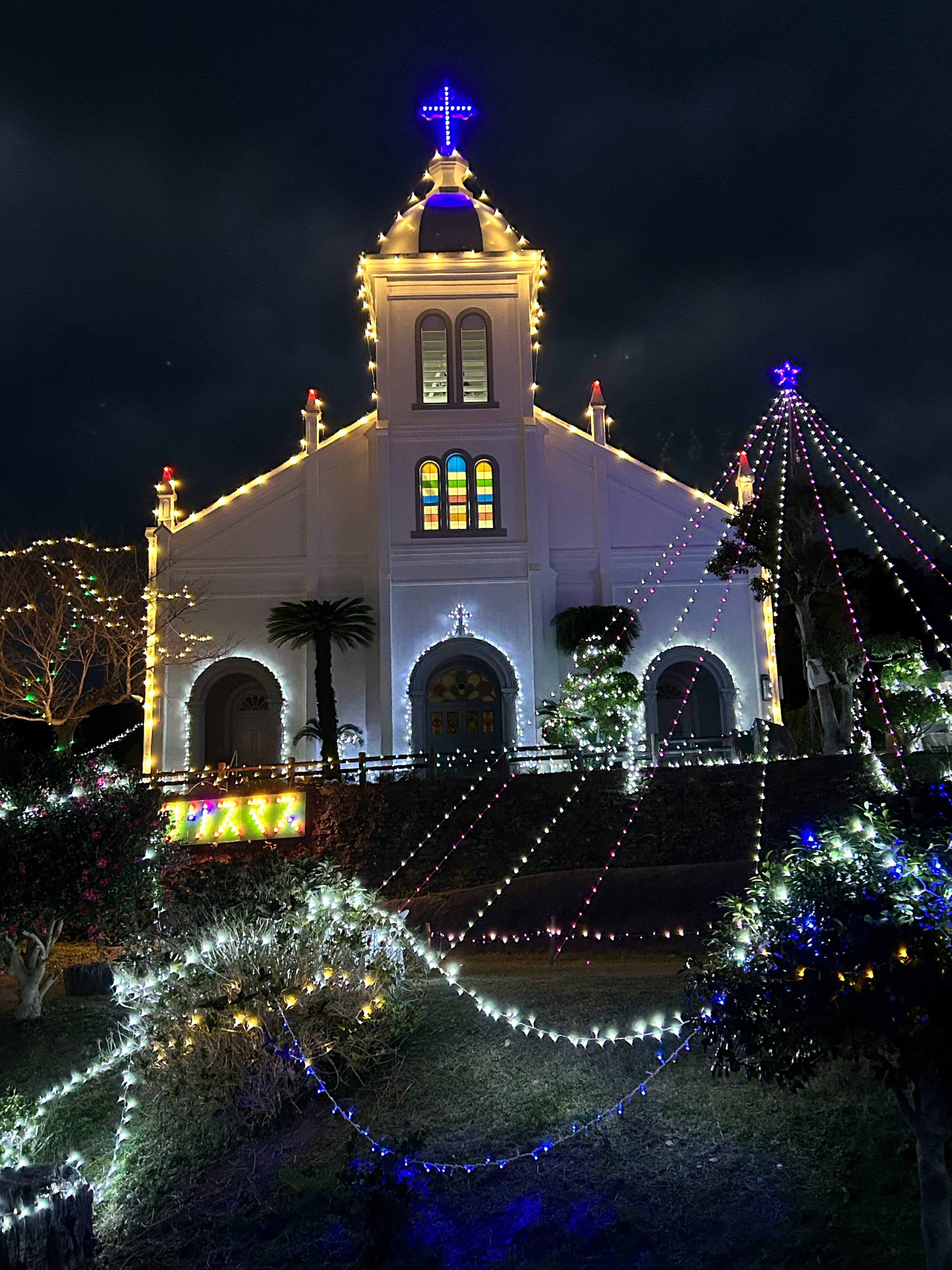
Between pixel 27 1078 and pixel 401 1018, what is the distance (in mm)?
4019

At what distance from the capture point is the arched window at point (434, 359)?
93.4 ft

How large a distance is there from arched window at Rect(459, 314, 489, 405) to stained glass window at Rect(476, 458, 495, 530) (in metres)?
1.95

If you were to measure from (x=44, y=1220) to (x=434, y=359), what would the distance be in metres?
24.2

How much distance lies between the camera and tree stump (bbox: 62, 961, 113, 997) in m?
13.5

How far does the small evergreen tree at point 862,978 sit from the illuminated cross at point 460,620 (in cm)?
2038

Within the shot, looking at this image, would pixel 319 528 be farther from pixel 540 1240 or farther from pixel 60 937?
pixel 540 1240

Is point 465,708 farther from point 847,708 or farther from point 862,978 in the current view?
point 862,978

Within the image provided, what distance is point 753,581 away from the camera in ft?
78.6

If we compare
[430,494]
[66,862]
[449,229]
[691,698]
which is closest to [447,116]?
[449,229]

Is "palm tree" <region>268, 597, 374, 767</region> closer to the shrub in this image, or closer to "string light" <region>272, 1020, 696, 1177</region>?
the shrub

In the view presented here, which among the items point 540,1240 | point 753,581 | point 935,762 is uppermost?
point 753,581

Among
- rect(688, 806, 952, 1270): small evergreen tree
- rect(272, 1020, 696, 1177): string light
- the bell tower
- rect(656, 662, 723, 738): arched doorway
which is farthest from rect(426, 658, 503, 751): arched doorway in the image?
rect(688, 806, 952, 1270): small evergreen tree

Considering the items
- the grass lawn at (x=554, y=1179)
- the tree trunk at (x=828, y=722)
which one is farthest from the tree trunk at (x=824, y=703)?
the grass lawn at (x=554, y=1179)

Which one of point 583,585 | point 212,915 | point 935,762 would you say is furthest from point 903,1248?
point 583,585
